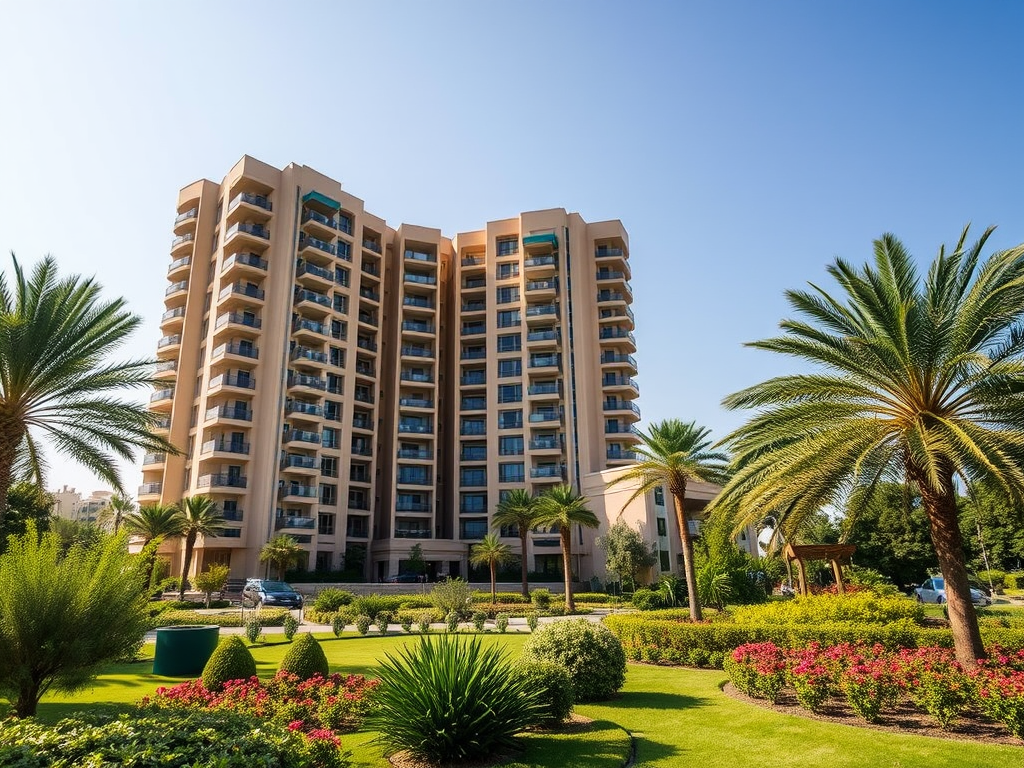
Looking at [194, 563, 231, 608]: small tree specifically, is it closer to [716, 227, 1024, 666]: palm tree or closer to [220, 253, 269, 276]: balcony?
[220, 253, 269, 276]: balcony

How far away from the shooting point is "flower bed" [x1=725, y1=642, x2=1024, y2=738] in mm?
9734

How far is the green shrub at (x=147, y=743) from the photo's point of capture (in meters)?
5.29

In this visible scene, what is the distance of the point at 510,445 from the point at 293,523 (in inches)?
876

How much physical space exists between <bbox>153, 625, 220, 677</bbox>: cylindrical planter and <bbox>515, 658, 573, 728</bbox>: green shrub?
11.0 meters

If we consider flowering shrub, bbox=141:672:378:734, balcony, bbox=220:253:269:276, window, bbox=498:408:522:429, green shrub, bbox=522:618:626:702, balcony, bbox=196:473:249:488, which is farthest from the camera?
window, bbox=498:408:522:429

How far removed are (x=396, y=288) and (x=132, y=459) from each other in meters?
52.1

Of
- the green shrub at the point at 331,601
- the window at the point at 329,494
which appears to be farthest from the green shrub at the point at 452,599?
the window at the point at 329,494

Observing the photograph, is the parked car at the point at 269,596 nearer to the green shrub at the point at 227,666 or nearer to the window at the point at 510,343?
the green shrub at the point at 227,666

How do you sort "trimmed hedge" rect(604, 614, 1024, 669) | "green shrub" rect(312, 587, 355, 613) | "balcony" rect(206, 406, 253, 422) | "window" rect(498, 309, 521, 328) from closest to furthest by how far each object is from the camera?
"trimmed hedge" rect(604, 614, 1024, 669), "green shrub" rect(312, 587, 355, 613), "balcony" rect(206, 406, 253, 422), "window" rect(498, 309, 521, 328)

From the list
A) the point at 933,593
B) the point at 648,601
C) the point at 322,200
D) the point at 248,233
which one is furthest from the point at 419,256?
the point at 933,593

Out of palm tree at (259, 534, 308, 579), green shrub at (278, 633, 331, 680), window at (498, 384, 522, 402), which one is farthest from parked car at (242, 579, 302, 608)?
window at (498, 384, 522, 402)

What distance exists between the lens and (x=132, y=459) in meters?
21.9

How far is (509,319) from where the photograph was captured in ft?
227

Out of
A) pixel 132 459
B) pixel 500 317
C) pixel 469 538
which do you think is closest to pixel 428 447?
pixel 469 538
